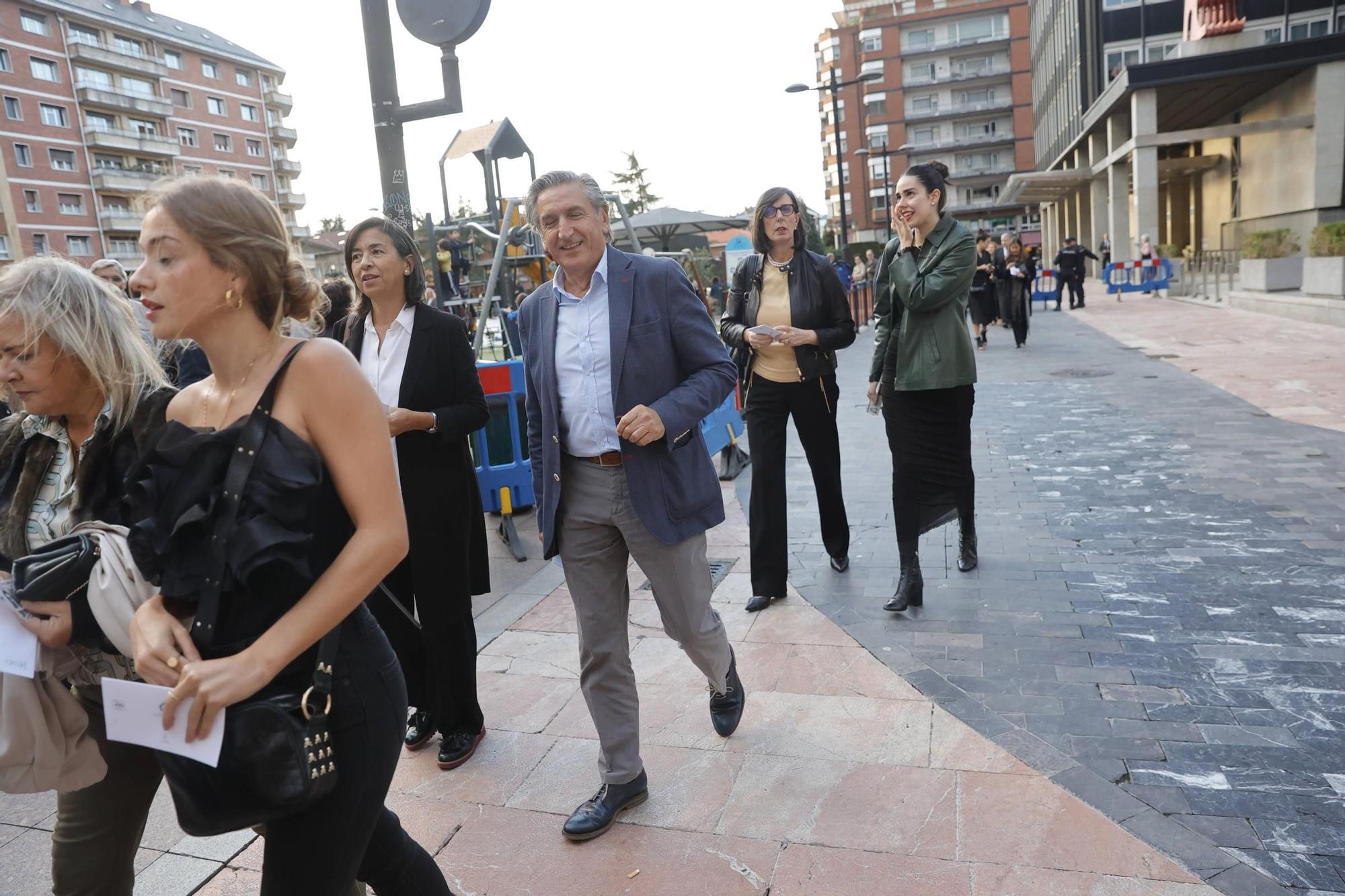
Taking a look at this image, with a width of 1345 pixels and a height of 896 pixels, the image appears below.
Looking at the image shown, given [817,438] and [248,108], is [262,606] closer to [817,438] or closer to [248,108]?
[817,438]

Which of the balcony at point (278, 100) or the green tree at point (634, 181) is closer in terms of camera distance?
the green tree at point (634, 181)

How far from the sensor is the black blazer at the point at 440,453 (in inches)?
140

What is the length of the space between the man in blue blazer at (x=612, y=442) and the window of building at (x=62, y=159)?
2786 inches

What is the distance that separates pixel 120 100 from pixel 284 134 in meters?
18.7

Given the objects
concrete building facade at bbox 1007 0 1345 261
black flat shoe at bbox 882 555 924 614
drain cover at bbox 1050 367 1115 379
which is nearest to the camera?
black flat shoe at bbox 882 555 924 614

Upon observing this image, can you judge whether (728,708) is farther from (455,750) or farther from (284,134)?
(284,134)

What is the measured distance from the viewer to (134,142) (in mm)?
64938

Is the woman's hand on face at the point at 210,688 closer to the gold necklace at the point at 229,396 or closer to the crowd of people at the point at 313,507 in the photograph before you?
the crowd of people at the point at 313,507

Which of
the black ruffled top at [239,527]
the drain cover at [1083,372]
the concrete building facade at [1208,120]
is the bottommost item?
the drain cover at [1083,372]

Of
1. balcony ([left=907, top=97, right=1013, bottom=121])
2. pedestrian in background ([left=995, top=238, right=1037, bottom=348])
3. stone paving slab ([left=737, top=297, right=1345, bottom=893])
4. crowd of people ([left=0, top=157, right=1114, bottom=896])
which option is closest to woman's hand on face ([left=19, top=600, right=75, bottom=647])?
crowd of people ([left=0, top=157, right=1114, bottom=896])

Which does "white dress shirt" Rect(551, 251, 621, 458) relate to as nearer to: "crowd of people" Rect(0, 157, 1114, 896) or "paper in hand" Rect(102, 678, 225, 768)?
"crowd of people" Rect(0, 157, 1114, 896)

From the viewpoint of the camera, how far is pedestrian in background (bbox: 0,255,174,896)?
6.50ft

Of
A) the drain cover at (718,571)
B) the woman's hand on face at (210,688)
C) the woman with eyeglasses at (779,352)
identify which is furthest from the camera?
the drain cover at (718,571)

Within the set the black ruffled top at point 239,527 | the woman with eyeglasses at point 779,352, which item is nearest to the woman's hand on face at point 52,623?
the black ruffled top at point 239,527
